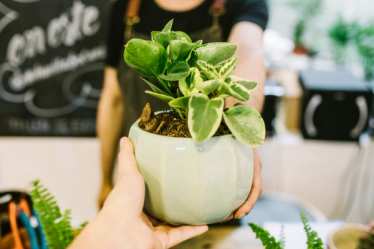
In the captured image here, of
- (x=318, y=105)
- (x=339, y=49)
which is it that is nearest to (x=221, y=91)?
(x=318, y=105)

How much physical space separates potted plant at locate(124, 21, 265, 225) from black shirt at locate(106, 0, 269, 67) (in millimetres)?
560

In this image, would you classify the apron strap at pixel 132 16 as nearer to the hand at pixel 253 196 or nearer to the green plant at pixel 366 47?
the hand at pixel 253 196

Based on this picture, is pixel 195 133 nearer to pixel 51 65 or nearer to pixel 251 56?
pixel 251 56

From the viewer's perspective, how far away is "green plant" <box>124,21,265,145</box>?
0.58m

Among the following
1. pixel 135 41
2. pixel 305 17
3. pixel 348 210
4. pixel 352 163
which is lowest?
pixel 348 210

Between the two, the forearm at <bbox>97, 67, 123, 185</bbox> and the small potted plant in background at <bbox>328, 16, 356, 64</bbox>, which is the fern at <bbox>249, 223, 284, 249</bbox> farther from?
the small potted plant in background at <bbox>328, 16, 356, 64</bbox>

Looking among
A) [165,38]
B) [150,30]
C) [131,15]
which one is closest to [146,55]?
[165,38]

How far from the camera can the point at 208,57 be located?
63 cm

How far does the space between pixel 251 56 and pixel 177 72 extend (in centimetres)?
43

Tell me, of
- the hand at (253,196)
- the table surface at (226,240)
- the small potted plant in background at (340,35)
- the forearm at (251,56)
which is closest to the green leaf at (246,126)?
the hand at (253,196)

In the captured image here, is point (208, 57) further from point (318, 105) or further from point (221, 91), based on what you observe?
point (318, 105)

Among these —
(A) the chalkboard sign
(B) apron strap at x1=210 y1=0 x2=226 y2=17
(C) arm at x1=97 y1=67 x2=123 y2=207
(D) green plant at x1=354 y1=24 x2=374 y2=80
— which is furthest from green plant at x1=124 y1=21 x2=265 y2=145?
(D) green plant at x1=354 y1=24 x2=374 y2=80

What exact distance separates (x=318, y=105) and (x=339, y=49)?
1.63 ft

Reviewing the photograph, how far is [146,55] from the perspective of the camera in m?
0.59
